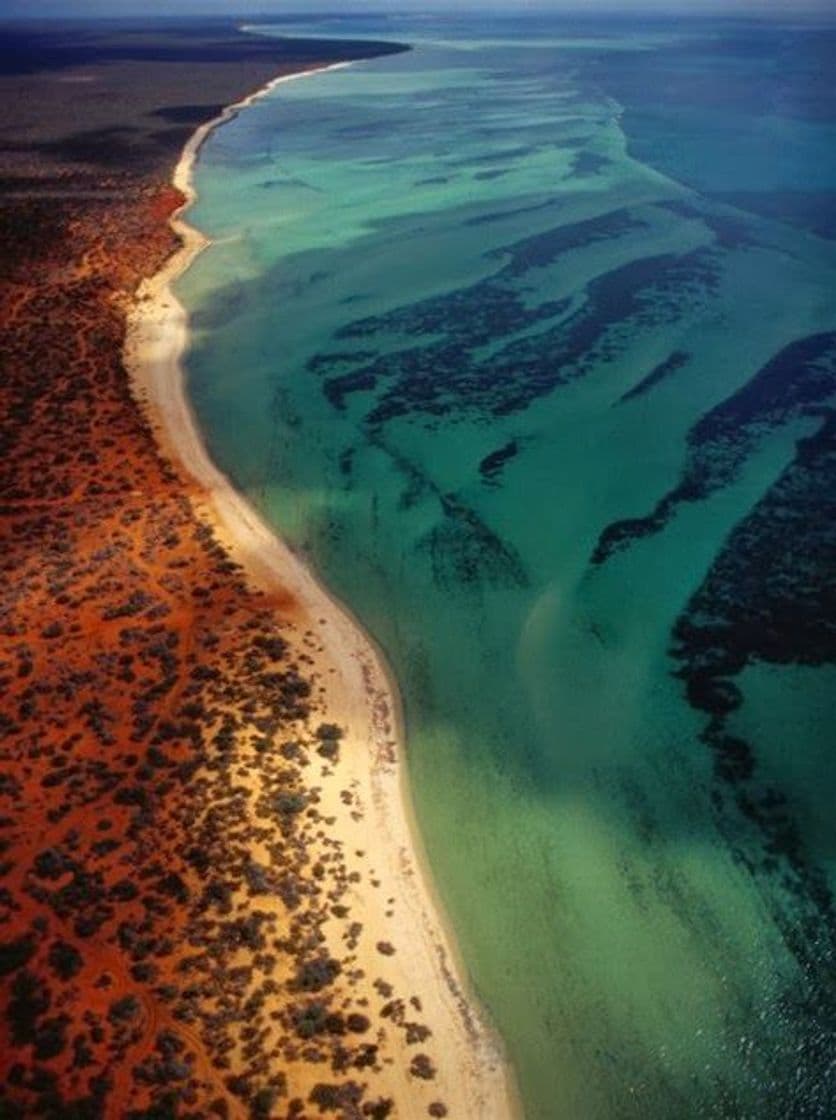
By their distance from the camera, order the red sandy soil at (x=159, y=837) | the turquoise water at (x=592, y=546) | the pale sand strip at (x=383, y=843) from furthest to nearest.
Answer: the turquoise water at (x=592, y=546)
the pale sand strip at (x=383, y=843)
the red sandy soil at (x=159, y=837)

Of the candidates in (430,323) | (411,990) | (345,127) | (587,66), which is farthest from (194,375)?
(587,66)

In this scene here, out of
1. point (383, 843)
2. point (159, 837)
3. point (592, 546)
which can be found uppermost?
point (592, 546)

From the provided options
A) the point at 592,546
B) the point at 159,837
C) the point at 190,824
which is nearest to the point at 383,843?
the point at 190,824

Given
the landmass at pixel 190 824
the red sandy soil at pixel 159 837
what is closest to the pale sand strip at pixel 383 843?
the landmass at pixel 190 824

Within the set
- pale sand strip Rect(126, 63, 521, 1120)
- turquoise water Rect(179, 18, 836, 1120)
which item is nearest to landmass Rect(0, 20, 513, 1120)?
pale sand strip Rect(126, 63, 521, 1120)

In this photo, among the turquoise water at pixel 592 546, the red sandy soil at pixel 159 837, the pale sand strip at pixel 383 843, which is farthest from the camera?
the turquoise water at pixel 592 546

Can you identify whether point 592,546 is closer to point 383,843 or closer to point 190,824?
point 383,843

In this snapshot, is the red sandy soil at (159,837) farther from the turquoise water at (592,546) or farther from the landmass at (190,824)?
the turquoise water at (592,546)

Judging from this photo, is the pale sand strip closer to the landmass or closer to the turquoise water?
the landmass
